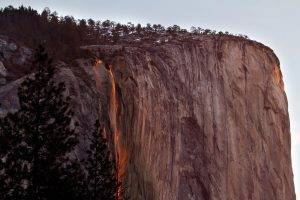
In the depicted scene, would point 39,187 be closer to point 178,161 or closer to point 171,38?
point 178,161

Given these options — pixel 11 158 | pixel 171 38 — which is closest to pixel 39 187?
pixel 11 158

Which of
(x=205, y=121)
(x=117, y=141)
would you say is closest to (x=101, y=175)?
(x=117, y=141)

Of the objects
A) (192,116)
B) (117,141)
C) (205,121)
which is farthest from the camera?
(205,121)

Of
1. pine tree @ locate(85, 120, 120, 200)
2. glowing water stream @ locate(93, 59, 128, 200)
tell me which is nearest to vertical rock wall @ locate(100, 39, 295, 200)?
glowing water stream @ locate(93, 59, 128, 200)

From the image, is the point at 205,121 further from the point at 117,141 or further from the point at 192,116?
the point at 117,141

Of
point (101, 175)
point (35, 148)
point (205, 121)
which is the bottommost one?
point (101, 175)

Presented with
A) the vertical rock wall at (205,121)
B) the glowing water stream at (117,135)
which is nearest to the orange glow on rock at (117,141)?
the glowing water stream at (117,135)

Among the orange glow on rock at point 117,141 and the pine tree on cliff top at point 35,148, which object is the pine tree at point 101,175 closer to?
the pine tree on cliff top at point 35,148

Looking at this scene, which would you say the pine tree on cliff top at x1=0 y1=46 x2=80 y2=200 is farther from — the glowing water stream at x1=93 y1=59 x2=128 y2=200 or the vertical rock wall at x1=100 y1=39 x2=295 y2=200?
the vertical rock wall at x1=100 y1=39 x2=295 y2=200

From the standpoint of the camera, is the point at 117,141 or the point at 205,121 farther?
the point at 205,121

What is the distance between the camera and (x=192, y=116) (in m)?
57.5

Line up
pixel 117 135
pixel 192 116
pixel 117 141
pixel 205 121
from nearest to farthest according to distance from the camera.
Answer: pixel 117 141
pixel 117 135
pixel 192 116
pixel 205 121

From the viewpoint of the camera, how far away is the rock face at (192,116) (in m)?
48.4

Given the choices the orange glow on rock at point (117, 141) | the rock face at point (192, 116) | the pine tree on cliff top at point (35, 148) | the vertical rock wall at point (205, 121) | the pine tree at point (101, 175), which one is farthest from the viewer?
the vertical rock wall at point (205, 121)
